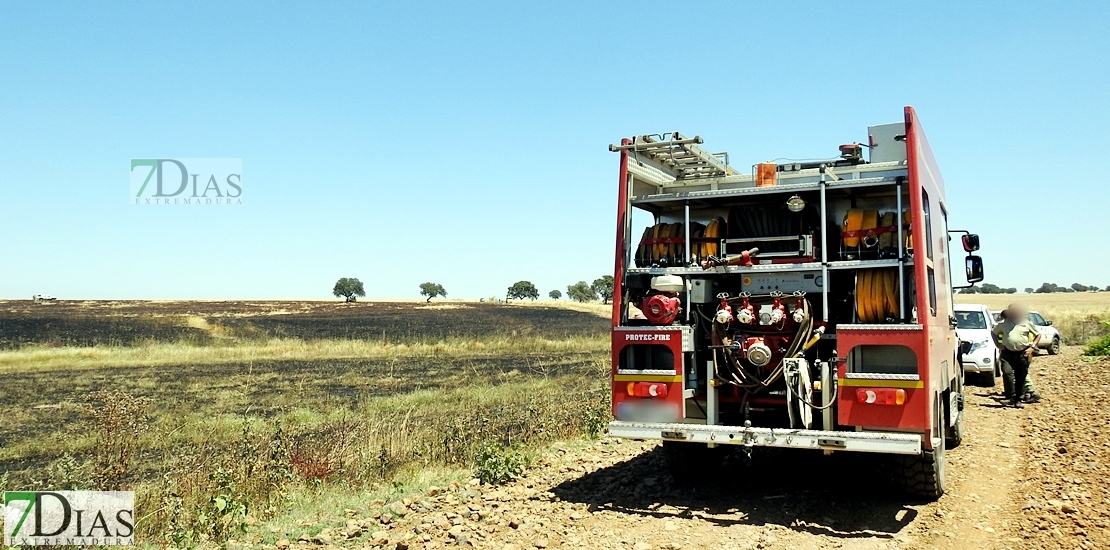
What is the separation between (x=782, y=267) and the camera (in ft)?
22.2

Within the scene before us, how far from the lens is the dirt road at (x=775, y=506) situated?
6.00 meters

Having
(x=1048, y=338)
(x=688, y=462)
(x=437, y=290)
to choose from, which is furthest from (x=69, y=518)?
(x=437, y=290)

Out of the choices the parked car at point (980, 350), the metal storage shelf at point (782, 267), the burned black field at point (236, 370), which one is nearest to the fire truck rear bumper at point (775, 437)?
the metal storage shelf at point (782, 267)

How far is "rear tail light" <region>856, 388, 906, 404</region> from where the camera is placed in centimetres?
606

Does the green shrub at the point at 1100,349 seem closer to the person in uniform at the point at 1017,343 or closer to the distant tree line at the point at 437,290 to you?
the person in uniform at the point at 1017,343

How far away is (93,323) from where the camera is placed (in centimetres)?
5088

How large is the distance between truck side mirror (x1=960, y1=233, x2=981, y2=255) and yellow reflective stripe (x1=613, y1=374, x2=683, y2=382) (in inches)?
206

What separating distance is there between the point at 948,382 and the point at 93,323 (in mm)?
54634

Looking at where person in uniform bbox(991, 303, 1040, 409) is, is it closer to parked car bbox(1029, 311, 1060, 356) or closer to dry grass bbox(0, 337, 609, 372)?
parked car bbox(1029, 311, 1060, 356)

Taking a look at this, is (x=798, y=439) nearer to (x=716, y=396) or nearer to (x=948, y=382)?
(x=716, y=396)

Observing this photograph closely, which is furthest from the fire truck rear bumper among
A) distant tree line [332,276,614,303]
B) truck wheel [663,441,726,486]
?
distant tree line [332,276,614,303]

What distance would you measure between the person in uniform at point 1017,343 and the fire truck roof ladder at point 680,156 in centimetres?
700

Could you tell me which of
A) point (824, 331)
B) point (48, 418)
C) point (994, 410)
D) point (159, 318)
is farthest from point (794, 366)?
point (159, 318)

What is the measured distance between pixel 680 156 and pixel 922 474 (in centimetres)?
374
